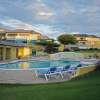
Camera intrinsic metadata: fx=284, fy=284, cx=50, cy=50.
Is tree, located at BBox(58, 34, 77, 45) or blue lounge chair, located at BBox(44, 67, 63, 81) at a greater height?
tree, located at BBox(58, 34, 77, 45)

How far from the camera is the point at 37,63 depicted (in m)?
26.0

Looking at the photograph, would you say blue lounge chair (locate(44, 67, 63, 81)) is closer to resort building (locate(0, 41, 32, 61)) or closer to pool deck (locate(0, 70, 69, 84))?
pool deck (locate(0, 70, 69, 84))

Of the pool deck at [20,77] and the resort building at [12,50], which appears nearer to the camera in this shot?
the pool deck at [20,77]

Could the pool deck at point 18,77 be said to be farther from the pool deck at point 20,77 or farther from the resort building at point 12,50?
the resort building at point 12,50

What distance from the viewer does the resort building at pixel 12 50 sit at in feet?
106

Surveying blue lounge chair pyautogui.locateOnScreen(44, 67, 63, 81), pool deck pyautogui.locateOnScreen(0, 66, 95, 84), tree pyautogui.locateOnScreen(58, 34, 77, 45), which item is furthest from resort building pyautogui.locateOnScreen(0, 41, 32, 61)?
tree pyautogui.locateOnScreen(58, 34, 77, 45)

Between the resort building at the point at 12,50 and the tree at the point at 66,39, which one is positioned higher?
the tree at the point at 66,39

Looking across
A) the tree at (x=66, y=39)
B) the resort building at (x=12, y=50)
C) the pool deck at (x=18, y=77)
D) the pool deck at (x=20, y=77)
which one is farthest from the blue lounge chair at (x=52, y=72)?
the tree at (x=66, y=39)

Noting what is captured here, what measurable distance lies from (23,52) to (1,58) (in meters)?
10.3

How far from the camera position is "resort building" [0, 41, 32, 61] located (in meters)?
32.3

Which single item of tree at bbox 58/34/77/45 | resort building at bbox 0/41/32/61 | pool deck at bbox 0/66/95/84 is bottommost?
pool deck at bbox 0/66/95/84

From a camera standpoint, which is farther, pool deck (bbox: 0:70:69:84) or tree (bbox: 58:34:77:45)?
tree (bbox: 58:34:77:45)

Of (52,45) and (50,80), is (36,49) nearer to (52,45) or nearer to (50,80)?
(52,45)

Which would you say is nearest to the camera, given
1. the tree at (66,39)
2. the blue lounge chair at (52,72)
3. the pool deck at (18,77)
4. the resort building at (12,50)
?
the pool deck at (18,77)
